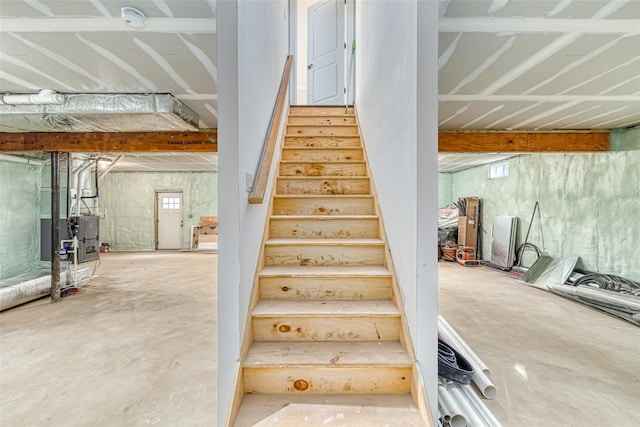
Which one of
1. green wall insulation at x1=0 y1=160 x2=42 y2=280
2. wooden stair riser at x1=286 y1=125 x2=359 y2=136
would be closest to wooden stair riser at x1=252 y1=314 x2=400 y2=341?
wooden stair riser at x1=286 y1=125 x2=359 y2=136

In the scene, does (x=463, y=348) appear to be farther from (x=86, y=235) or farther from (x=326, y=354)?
(x=86, y=235)

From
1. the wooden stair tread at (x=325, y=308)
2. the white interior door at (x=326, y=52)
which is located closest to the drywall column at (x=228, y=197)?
the wooden stair tread at (x=325, y=308)

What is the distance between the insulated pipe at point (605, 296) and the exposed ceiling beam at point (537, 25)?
10.2 ft

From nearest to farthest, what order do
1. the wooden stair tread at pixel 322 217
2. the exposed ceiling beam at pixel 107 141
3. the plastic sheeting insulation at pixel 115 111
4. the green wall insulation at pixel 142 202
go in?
the wooden stair tread at pixel 322 217
the plastic sheeting insulation at pixel 115 111
the exposed ceiling beam at pixel 107 141
the green wall insulation at pixel 142 202

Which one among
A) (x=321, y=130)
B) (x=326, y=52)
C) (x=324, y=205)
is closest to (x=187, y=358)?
(x=324, y=205)

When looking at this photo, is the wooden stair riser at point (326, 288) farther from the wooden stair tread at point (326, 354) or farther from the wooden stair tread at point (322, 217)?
the wooden stair tread at point (322, 217)

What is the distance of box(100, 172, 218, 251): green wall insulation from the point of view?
830cm

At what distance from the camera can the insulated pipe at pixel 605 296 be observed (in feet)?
11.0

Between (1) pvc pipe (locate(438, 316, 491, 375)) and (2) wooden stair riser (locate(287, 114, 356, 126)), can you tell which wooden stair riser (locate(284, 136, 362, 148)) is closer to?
(2) wooden stair riser (locate(287, 114, 356, 126))

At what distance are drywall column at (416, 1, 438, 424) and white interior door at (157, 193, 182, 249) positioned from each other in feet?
27.4

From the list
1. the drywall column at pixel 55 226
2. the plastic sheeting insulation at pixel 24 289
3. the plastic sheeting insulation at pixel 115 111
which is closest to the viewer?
the plastic sheeting insulation at pixel 115 111

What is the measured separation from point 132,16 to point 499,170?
6.73 meters

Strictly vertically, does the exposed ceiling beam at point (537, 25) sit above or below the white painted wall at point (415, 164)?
above

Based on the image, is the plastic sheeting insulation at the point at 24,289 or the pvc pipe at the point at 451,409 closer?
the pvc pipe at the point at 451,409
